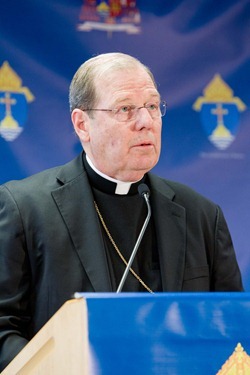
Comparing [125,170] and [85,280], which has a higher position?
[125,170]

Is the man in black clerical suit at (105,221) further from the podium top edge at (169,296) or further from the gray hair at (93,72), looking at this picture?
the podium top edge at (169,296)

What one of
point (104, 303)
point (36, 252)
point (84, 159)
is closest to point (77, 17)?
point (84, 159)

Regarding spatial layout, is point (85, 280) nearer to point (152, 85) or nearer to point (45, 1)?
point (152, 85)

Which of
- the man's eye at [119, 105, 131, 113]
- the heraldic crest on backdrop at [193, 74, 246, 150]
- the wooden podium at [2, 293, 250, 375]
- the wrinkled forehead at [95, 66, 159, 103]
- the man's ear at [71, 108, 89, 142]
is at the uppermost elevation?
the wrinkled forehead at [95, 66, 159, 103]

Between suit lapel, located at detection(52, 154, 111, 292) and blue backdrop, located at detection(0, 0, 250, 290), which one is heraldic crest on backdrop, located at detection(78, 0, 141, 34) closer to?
blue backdrop, located at detection(0, 0, 250, 290)

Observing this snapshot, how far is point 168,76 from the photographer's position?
13.4 ft

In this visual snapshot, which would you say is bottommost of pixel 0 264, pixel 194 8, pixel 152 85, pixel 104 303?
pixel 0 264

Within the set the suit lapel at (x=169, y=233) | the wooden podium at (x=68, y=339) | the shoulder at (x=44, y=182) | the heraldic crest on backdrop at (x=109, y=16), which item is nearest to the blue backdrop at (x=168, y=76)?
the heraldic crest on backdrop at (x=109, y=16)

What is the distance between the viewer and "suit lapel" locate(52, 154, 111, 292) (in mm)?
2887

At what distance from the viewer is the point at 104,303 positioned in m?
1.92

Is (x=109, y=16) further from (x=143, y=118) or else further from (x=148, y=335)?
(x=148, y=335)

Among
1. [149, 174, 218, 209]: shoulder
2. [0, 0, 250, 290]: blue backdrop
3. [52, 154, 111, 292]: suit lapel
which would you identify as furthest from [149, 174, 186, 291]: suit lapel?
[0, 0, 250, 290]: blue backdrop

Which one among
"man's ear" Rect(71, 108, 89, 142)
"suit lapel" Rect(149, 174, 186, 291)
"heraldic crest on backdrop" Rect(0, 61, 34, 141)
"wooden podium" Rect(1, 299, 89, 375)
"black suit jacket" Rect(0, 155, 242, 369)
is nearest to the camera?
"wooden podium" Rect(1, 299, 89, 375)

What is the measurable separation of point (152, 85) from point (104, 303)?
1332 mm
